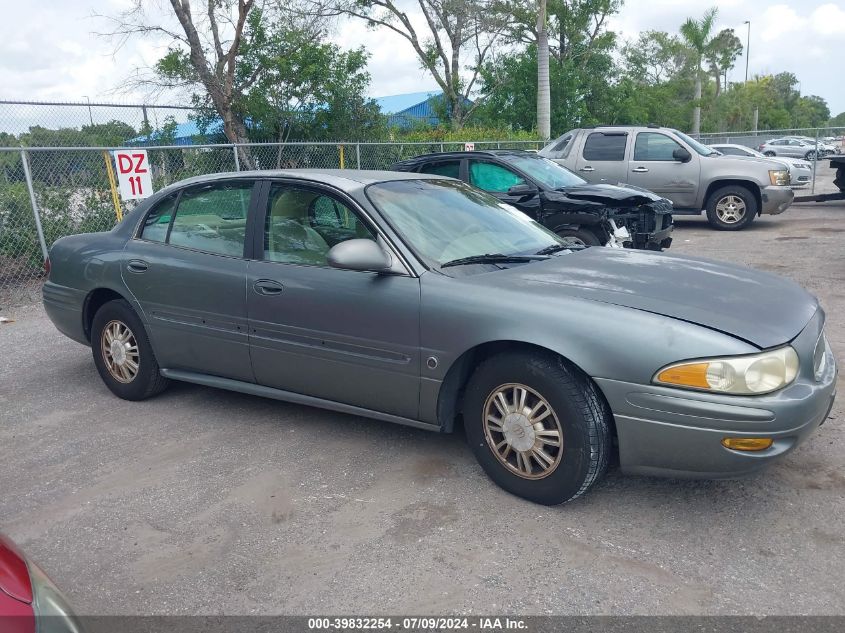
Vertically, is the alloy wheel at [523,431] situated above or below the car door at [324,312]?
below

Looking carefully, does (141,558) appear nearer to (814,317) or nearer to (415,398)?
(415,398)

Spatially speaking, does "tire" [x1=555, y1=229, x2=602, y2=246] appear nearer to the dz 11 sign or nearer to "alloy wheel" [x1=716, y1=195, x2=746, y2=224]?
the dz 11 sign

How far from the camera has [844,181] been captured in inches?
583

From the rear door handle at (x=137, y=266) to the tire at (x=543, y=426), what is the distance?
2.44 meters

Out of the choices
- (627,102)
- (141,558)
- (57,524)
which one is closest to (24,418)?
(57,524)

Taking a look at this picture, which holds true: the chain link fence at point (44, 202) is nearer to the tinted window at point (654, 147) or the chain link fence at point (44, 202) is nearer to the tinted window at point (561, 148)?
the tinted window at point (561, 148)

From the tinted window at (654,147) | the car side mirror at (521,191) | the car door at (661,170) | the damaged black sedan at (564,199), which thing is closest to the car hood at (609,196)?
the damaged black sedan at (564,199)

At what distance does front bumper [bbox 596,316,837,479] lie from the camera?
3.01 metres

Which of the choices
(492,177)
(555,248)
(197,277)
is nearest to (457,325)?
(555,248)

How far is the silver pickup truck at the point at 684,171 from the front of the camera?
12.9 metres

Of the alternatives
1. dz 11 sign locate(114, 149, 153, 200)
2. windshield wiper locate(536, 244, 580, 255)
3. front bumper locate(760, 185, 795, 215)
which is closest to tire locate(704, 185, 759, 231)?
front bumper locate(760, 185, 795, 215)

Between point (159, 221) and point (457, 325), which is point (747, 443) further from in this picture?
point (159, 221)

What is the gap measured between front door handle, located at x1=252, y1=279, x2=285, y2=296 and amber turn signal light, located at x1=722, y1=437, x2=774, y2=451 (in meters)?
2.42

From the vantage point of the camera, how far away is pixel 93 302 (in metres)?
5.28
